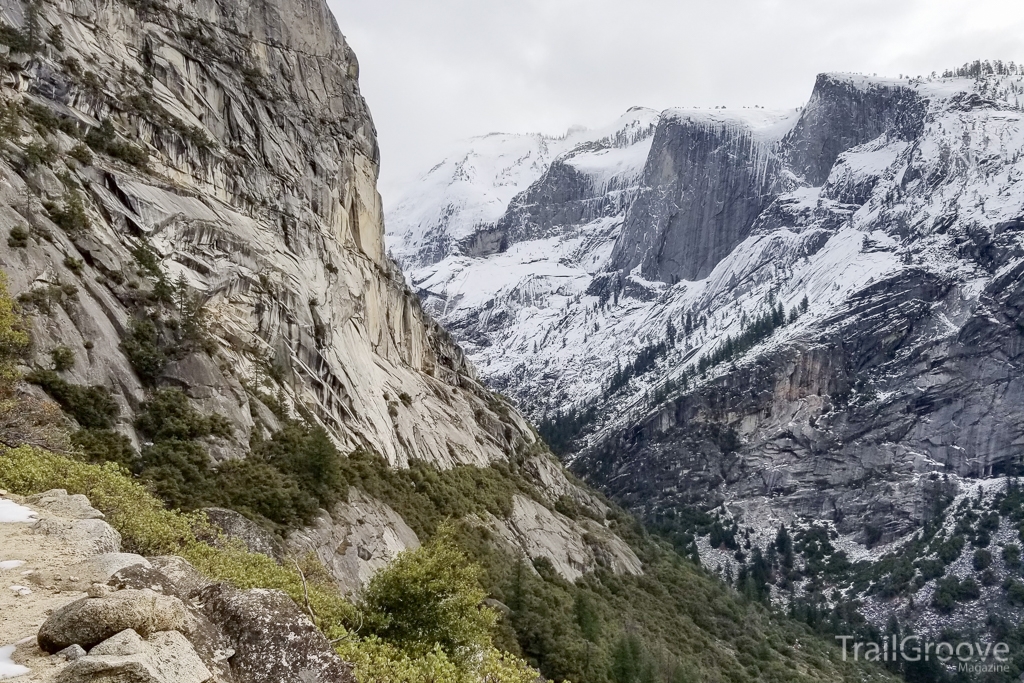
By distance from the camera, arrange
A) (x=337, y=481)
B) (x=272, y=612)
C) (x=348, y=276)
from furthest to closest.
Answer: (x=348, y=276)
(x=337, y=481)
(x=272, y=612)

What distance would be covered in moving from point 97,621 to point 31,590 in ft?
14.5

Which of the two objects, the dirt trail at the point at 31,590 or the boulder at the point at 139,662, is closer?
the boulder at the point at 139,662

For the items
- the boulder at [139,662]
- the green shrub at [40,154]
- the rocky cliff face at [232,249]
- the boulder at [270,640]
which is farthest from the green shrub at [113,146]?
the boulder at [139,662]

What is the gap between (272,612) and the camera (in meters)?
12.0

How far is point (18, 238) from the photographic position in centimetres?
3180

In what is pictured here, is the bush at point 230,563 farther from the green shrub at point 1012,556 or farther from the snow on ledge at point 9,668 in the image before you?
the green shrub at point 1012,556

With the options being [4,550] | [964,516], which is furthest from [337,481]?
[964,516]

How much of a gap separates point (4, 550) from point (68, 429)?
13.4 m

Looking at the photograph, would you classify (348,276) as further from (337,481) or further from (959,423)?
(959,423)

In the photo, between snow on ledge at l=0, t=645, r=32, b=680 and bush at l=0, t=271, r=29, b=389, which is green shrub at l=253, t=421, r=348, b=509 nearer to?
bush at l=0, t=271, r=29, b=389

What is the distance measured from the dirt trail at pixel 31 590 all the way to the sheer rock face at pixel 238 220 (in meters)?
16.4

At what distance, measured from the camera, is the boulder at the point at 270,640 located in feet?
36.6

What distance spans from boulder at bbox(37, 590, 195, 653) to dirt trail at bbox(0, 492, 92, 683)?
26 cm

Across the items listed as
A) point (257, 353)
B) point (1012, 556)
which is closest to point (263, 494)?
point (257, 353)
